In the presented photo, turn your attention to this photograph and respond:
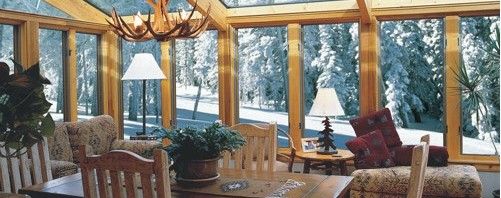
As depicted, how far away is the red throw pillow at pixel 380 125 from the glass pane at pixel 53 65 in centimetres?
356

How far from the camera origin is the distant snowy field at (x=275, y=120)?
19.1 feet

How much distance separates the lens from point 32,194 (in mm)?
2646

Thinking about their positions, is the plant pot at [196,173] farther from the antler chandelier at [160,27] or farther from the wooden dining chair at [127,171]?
the antler chandelier at [160,27]

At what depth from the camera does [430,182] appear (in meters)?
4.63

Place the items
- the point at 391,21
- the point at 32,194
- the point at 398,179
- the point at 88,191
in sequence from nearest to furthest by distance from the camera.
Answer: the point at 88,191, the point at 32,194, the point at 398,179, the point at 391,21

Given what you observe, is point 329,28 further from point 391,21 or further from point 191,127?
point 191,127

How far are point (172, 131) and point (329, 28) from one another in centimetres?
393

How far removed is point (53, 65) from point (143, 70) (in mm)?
1247

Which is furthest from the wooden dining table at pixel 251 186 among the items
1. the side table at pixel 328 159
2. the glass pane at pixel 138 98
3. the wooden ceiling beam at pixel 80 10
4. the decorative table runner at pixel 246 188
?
the glass pane at pixel 138 98

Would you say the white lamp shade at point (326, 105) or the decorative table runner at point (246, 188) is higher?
the white lamp shade at point (326, 105)

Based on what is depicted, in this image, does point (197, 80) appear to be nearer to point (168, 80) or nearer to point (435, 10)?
point (168, 80)

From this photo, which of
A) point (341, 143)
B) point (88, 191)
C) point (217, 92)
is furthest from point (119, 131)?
point (88, 191)

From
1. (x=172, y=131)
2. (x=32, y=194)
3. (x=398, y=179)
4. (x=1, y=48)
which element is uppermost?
(x=1, y=48)

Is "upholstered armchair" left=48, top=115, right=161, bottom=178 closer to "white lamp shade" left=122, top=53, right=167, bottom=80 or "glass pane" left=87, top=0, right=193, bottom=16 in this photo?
"white lamp shade" left=122, top=53, right=167, bottom=80
